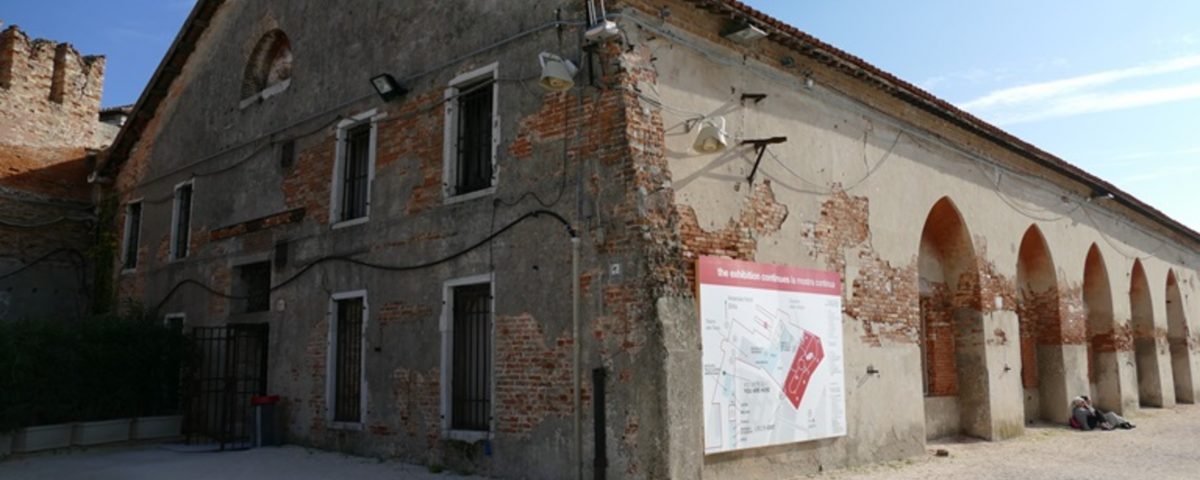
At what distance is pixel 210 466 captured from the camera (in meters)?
10.6

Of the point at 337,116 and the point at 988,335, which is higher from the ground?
the point at 337,116

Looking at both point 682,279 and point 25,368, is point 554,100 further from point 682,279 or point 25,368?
point 25,368

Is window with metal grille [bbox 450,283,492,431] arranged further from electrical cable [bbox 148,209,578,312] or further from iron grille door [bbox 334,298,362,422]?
iron grille door [bbox 334,298,362,422]

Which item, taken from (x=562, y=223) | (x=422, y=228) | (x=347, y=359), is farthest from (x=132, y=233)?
(x=562, y=223)

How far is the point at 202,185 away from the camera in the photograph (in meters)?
15.2

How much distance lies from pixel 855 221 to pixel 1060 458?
4.56 m

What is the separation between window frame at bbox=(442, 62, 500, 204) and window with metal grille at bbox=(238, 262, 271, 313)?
489 cm

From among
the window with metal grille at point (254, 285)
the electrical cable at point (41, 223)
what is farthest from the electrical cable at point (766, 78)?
the electrical cable at point (41, 223)

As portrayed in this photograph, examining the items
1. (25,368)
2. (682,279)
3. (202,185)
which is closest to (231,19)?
(202,185)

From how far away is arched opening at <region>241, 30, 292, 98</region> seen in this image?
47.2 ft

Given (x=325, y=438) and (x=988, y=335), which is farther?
(x=988, y=335)

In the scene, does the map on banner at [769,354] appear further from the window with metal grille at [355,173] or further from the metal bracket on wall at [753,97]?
the window with metal grille at [355,173]

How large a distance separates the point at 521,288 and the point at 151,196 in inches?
430

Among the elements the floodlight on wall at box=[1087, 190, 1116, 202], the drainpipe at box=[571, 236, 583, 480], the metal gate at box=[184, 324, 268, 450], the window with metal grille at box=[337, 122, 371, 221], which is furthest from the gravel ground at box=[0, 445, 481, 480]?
the floodlight on wall at box=[1087, 190, 1116, 202]
